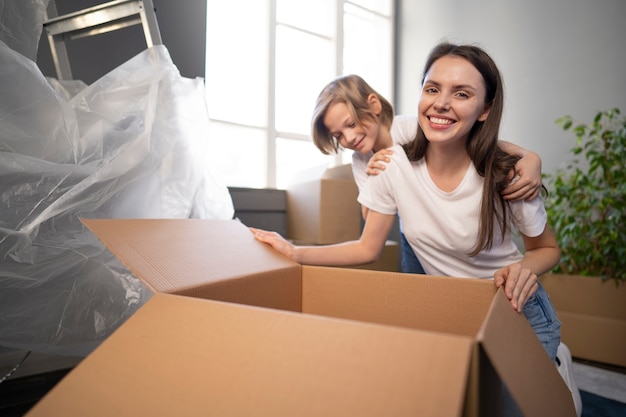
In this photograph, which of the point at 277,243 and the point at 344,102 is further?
the point at 344,102

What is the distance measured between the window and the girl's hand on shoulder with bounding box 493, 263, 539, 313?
6.41ft

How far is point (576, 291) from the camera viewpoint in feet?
6.44

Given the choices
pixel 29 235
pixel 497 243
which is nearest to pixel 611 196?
pixel 497 243

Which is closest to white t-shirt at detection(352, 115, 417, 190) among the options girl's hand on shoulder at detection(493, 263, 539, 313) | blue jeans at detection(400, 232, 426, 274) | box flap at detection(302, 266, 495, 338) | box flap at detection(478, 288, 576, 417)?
blue jeans at detection(400, 232, 426, 274)

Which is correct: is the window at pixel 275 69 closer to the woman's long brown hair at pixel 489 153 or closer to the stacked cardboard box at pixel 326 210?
the stacked cardboard box at pixel 326 210

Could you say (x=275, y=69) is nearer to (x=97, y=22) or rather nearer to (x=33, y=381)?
(x=97, y=22)

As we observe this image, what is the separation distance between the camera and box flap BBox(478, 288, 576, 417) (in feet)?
1.28

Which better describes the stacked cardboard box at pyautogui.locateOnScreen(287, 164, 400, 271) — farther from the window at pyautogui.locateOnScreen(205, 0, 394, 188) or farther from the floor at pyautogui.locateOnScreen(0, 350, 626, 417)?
the floor at pyautogui.locateOnScreen(0, 350, 626, 417)

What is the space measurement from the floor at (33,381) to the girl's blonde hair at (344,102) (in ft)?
3.30

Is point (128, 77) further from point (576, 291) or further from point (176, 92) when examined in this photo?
point (576, 291)

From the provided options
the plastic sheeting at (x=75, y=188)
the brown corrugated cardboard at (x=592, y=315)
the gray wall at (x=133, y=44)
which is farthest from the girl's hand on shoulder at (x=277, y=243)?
the brown corrugated cardboard at (x=592, y=315)

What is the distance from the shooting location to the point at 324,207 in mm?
2379

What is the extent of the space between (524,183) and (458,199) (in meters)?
0.13

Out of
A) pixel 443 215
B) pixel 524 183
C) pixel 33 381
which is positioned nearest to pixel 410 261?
pixel 443 215
